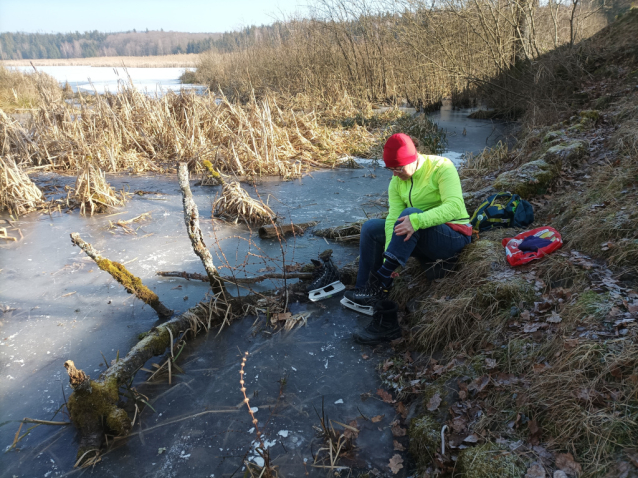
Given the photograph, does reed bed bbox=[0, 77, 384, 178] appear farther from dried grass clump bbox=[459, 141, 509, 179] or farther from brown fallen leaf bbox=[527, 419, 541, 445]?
brown fallen leaf bbox=[527, 419, 541, 445]

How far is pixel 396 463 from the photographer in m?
2.42

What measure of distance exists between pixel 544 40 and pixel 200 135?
11.8 meters

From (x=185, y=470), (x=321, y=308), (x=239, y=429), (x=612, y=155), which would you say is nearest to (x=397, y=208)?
(x=321, y=308)

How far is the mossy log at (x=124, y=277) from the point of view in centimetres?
343

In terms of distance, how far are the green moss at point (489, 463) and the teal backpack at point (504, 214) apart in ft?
8.90

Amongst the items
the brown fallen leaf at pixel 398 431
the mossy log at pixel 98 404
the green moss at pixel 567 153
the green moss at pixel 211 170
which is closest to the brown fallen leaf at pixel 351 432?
the brown fallen leaf at pixel 398 431

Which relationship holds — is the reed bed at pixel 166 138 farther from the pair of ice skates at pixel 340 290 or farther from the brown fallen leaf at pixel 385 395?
the brown fallen leaf at pixel 385 395

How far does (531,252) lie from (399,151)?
1327mm

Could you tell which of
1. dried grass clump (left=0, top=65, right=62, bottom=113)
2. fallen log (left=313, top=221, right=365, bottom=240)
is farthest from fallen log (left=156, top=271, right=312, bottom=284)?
dried grass clump (left=0, top=65, right=62, bottom=113)

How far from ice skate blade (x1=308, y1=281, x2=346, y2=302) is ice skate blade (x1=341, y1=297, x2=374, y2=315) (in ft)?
0.68

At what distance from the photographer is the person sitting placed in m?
3.44

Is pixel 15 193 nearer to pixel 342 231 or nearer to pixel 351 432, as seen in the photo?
pixel 342 231

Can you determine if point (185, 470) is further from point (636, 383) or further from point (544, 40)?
point (544, 40)

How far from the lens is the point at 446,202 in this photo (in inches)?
137
